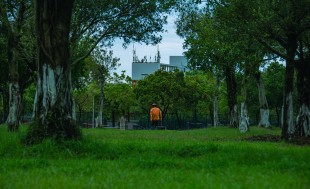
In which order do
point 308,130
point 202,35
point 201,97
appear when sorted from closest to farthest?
point 308,130 < point 202,35 < point 201,97

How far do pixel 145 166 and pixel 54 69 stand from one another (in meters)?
4.70

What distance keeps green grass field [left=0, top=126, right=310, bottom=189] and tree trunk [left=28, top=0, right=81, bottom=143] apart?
77 cm

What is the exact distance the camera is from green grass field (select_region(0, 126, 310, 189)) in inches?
284

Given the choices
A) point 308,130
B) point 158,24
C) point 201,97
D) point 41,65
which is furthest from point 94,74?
point 41,65

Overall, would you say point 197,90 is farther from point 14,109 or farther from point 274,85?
point 14,109

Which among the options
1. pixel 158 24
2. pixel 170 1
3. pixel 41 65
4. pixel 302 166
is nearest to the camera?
pixel 302 166

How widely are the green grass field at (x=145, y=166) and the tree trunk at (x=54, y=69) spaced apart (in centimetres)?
77

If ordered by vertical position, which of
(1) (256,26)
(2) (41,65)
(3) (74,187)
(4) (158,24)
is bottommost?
(3) (74,187)

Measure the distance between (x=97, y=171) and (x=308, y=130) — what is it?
13.1 m

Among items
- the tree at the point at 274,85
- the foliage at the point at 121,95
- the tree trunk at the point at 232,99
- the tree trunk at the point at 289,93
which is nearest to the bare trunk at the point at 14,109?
the tree trunk at the point at 289,93

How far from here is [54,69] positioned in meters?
12.7

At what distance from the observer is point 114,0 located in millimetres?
24031

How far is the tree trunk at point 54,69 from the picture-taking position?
485 inches

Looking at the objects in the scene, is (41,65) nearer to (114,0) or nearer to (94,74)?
(114,0)
